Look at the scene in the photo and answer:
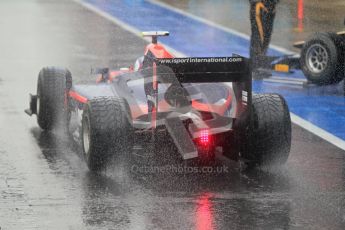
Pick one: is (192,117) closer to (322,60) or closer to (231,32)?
(322,60)

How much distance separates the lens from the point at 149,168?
468 inches

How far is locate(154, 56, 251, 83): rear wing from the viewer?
11.3 m

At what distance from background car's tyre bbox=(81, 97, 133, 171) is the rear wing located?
1.98 feet

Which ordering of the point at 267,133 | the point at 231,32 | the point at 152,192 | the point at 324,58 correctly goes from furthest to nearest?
1. the point at 231,32
2. the point at 324,58
3. the point at 267,133
4. the point at 152,192

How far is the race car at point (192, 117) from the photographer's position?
37.2 ft

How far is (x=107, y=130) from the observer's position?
1134cm

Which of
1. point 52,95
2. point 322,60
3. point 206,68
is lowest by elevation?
point 322,60

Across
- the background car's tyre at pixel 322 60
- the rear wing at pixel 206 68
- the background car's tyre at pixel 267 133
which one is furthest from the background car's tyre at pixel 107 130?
the background car's tyre at pixel 322 60

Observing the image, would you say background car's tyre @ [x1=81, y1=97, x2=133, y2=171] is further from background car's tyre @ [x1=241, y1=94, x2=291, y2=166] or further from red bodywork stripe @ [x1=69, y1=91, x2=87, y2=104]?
background car's tyre @ [x1=241, y1=94, x2=291, y2=166]

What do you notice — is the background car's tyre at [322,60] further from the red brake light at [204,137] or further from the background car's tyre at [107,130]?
the background car's tyre at [107,130]

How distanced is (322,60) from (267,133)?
6428 mm

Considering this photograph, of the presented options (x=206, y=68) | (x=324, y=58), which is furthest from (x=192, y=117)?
(x=324, y=58)

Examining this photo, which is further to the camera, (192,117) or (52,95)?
(52,95)

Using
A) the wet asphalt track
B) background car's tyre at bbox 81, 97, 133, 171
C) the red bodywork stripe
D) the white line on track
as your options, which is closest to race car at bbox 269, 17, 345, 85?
the white line on track
